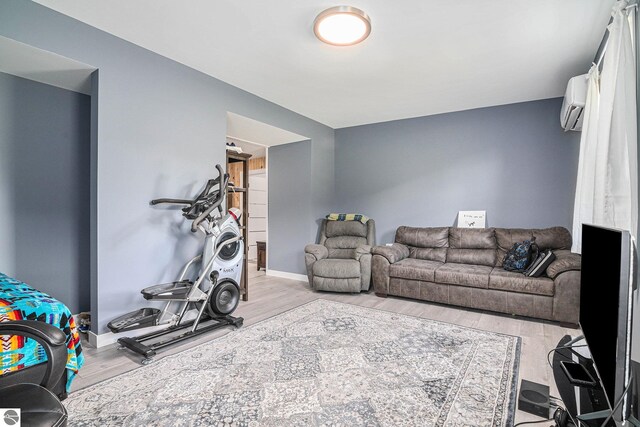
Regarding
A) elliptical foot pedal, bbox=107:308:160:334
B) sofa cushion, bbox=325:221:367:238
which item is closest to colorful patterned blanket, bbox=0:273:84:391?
elliptical foot pedal, bbox=107:308:160:334

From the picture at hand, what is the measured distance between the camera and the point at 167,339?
270 cm

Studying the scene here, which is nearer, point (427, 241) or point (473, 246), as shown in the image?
point (473, 246)

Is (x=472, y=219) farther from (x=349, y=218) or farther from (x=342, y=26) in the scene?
(x=342, y=26)

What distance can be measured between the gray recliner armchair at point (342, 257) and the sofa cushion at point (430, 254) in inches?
26.6

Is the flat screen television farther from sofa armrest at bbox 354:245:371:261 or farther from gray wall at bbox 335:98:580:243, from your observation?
gray wall at bbox 335:98:580:243

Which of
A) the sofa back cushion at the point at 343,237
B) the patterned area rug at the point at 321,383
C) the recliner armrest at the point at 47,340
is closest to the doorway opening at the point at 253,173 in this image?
the sofa back cushion at the point at 343,237

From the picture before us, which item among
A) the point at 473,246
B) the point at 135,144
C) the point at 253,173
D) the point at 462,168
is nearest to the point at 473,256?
the point at 473,246

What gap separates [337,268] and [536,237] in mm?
2490

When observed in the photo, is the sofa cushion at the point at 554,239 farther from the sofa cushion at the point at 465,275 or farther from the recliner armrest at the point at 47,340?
the recliner armrest at the point at 47,340

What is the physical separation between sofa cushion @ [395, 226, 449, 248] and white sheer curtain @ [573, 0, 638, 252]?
2.20m

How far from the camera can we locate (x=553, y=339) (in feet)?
8.91

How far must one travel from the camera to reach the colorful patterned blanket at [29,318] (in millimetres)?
1424

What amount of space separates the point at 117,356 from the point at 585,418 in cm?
289

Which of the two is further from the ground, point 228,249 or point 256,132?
point 256,132
